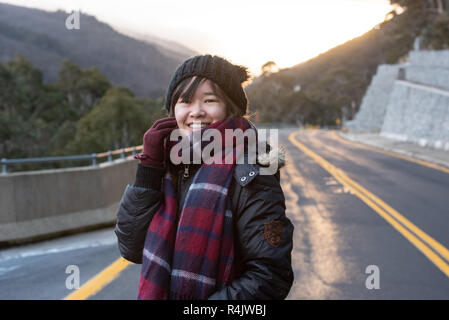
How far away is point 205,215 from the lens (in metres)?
1.72

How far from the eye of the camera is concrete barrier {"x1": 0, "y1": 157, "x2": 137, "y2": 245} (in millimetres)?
6535

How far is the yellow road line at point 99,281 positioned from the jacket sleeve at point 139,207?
2.85 metres

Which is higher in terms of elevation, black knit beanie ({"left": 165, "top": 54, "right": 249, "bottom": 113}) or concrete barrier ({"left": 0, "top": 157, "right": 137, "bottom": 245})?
black knit beanie ({"left": 165, "top": 54, "right": 249, "bottom": 113})

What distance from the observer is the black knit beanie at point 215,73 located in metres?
1.88

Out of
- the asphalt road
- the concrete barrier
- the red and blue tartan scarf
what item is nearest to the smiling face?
the red and blue tartan scarf

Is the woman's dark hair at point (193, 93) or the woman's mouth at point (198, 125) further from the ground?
the woman's dark hair at point (193, 93)

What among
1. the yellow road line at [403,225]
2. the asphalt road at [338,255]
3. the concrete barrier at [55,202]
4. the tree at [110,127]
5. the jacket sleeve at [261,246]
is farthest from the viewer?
the tree at [110,127]

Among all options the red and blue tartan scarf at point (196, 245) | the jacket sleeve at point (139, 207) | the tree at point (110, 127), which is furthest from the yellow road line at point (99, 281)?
the tree at point (110, 127)

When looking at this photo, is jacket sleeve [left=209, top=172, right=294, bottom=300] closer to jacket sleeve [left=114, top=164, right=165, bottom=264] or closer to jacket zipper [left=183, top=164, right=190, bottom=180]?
jacket zipper [left=183, top=164, right=190, bottom=180]

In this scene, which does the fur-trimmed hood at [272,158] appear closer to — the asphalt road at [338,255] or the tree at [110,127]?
the asphalt road at [338,255]

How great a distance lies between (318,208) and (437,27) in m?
40.3

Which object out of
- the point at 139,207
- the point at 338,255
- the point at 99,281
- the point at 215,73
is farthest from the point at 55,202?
the point at 215,73

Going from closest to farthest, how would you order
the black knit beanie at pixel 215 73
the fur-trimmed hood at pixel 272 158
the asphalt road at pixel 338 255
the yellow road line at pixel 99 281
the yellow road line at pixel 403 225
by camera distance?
the fur-trimmed hood at pixel 272 158 < the black knit beanie at pixel 215 73 < the yellow road line at pixel 99 281 < the asphalt road at pixel 338 255 < the yellow road line at pixel 403 225

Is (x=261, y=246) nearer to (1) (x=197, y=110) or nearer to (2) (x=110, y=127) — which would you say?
(1) (x=197, y=110)
